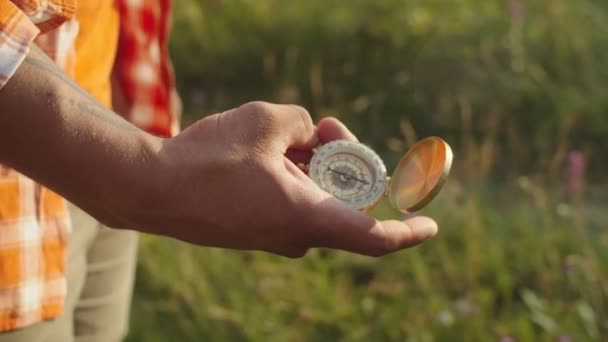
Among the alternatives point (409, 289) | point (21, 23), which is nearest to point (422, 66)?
point (409, 289)

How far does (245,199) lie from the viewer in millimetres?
1062

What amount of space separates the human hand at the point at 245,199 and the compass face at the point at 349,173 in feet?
0.63

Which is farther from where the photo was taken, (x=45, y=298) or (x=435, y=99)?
(x=435, y=99)

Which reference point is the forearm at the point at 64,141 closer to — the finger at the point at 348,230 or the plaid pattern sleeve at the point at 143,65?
the finger at the point at 348,230

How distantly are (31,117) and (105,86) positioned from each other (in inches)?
22.5

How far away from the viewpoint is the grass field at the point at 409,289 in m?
2.84

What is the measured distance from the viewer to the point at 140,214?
1.07m

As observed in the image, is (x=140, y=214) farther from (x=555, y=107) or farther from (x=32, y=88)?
(x=555, y=107)

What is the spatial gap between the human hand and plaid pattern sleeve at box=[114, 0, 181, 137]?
0.78 metres

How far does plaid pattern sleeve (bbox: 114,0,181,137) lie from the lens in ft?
6.03

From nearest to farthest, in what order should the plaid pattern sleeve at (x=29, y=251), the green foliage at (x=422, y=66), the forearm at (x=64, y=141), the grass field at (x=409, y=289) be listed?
the forearm at (x=64, y=141), the plaid pattern sleeve at (x=29, y=251), the grass field at (x=409, y=289), the green foliage at (x=422, y=66)

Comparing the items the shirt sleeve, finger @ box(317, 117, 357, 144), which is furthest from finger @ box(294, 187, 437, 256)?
the shirt sleeve

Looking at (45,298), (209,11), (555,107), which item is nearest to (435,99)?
(555,107)

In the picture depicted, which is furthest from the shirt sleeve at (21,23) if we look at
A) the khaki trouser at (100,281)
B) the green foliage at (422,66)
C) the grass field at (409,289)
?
the green foliage at (422,66)
